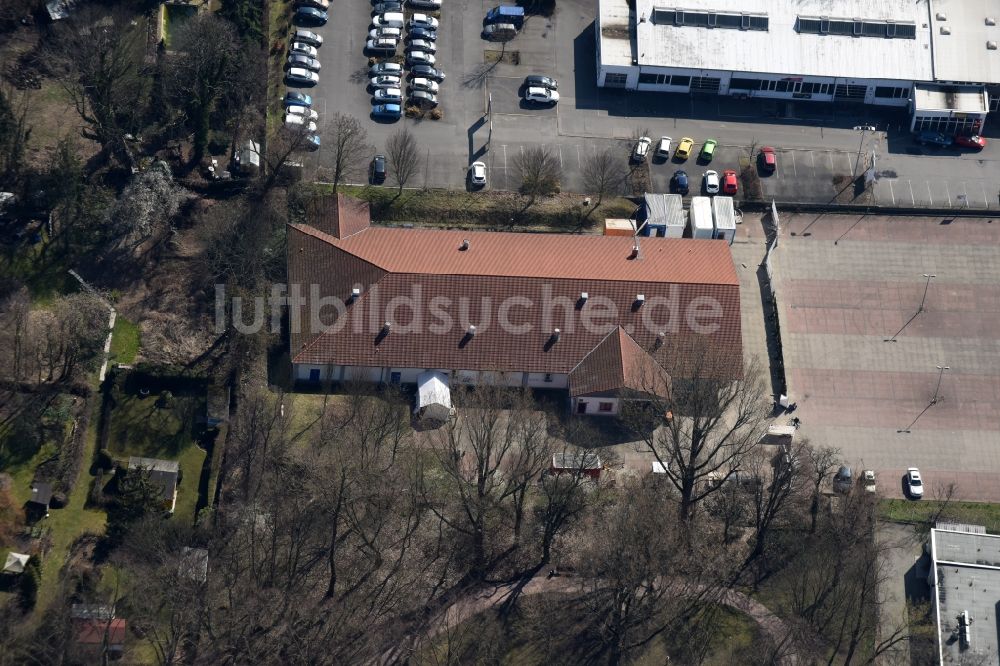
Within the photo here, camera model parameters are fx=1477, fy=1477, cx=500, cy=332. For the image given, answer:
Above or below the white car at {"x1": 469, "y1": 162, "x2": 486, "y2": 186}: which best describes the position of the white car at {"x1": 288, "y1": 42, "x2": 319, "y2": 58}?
above

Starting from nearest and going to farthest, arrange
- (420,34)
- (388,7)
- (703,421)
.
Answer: (703,421) < (420,34) < (388,7)

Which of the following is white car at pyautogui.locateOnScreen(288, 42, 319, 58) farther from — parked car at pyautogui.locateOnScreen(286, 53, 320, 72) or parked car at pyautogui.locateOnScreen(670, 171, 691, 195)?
parked car at pyautogui.locateOnScreen(670, 171, 691, 195)

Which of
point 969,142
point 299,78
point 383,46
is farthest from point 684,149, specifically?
point 299,78

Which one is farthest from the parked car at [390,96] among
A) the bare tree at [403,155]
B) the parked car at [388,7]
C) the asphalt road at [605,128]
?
the parked car at [388,7]

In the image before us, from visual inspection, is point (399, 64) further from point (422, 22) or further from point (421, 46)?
point (422, 22)

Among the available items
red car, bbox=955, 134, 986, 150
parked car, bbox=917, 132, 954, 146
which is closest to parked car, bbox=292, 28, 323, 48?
parked car, bbox=917, 132, 954, 146
